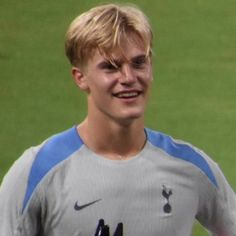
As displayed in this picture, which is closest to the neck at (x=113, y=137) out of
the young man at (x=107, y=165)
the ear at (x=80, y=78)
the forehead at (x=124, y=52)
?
the young man at (x=107, y=165)

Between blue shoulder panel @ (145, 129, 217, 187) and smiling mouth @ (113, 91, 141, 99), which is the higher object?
Result: smiling mouth @ (113, 91, 141, 99)

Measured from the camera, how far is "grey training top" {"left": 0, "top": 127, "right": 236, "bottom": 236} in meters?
3.22

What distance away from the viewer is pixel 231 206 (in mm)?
3541

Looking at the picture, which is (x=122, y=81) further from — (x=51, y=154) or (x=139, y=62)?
(x=51, y=154)

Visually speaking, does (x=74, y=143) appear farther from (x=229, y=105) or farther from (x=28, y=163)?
(x=229, y=105)

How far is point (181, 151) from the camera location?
3.43m

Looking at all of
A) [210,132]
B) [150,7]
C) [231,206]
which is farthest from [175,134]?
[231,206]

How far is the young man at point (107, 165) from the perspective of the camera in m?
3.21

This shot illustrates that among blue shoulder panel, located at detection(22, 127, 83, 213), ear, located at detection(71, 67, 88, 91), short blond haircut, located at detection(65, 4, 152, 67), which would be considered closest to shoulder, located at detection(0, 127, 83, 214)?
blue shoulder panel, located at detection(22, 127, 83, 213)

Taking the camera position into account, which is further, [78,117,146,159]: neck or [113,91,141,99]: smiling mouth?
[78,117,146,159]: neck

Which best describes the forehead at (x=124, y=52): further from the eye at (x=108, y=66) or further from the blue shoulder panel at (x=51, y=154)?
the blue shoulder panel at (x=51, y=154)

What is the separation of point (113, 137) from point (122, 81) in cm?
20

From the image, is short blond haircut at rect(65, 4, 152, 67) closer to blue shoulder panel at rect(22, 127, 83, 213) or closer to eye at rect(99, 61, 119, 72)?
eye at rect(99, 61, 119, 72)

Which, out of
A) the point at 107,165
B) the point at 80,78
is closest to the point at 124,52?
the point at 80,78
